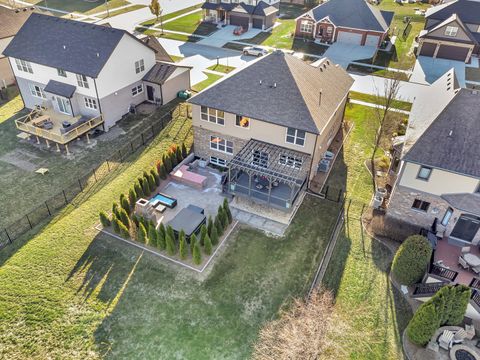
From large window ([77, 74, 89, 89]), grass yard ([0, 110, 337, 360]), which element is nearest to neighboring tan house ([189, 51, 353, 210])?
grass yard ([0, 110, 337, 360])

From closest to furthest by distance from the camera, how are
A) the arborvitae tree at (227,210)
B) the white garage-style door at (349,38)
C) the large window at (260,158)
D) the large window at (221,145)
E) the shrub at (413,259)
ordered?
the shrub at (413,259) < the arborvitae tree at (227,210) < the large window at (260,158) < the large window at (221,145) < the white garage-style door at (349,38)

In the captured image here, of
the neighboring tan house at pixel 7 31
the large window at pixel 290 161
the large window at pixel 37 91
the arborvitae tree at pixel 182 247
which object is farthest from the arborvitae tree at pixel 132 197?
the neighboring tan house at pixel 7 31

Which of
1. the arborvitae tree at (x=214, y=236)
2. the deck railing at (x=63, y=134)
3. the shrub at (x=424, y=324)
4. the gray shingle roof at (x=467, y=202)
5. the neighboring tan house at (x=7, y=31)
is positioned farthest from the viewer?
the neighboring tan house at (x=7, y=31)

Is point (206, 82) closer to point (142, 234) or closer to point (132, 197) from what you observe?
point (132, 197)

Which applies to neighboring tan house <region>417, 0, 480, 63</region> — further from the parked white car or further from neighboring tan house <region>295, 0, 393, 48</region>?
the parked white car

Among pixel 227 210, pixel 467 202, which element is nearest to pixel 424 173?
pixel 467 202

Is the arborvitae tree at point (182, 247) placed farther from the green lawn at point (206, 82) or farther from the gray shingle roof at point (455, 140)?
the green lawn at point (206, 82)
